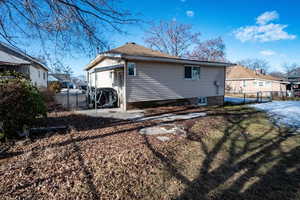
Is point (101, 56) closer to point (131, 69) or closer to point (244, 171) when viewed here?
point (131, 69)

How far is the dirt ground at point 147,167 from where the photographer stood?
222 cm

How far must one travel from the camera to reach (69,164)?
2.83 meters

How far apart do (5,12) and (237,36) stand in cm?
2523

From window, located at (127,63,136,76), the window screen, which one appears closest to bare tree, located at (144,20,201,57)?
the window screen

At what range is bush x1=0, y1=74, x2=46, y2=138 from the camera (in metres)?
3.64

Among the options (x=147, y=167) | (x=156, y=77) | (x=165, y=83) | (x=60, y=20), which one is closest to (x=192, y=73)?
(x=165, y=83)

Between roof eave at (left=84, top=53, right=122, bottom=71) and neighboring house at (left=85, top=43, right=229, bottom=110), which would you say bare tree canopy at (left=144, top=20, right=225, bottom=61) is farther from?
neighboring house at (left=85, top=43, right=229, bottom=110)

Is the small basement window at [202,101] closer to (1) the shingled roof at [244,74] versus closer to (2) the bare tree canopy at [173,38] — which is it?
(2) the bare tree canopy at [173,38]

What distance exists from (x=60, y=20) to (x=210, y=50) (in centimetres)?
2907

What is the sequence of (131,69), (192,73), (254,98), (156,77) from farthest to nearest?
(254,98) < (192,73) < (156,77) < (131,69)

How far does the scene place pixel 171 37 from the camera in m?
25.1

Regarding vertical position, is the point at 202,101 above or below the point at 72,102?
above

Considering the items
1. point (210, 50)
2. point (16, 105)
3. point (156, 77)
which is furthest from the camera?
point (210, 50)

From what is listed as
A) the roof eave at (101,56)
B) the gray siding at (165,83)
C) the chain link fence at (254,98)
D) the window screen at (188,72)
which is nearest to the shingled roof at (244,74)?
the chain link fence at (254,98)
